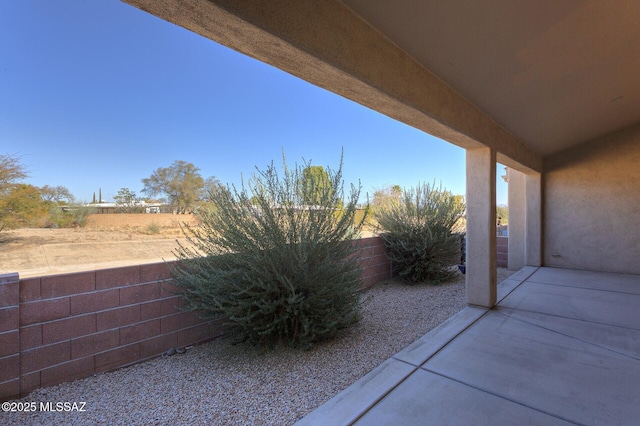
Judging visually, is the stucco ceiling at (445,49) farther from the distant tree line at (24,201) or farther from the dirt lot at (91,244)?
the distant tree line at (24,201)

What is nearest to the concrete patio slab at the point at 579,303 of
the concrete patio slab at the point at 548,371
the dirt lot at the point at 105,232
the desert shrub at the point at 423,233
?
the concrete patio slab at the point at 548,371

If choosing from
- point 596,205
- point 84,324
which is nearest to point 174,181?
point 84,324

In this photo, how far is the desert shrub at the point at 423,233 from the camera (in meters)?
5.95

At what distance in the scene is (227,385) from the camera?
2525mm

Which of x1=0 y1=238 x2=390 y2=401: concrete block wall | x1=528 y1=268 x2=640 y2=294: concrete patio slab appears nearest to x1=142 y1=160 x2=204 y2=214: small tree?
x1=0 y1=238 x2=390 y2=401: concrete block wall

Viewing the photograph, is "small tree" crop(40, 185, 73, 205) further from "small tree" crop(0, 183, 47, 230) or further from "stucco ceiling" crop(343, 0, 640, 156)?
"stucco ceiling" crop(343, 0, 640, 156)

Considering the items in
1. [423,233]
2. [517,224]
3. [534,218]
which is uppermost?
[534,218]

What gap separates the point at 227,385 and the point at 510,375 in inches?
89.6

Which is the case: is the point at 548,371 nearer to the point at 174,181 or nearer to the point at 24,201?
the point at 24,201

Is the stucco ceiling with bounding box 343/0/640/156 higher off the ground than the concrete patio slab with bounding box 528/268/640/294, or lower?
higher

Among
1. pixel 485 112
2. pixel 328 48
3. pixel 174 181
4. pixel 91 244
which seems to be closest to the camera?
pixel 328 48

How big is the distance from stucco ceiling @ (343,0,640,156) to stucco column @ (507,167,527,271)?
123 inches

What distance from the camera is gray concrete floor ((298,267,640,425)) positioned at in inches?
82.4

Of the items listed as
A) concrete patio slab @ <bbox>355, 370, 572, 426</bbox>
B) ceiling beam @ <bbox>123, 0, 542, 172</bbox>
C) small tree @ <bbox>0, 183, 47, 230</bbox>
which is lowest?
concrete patio slab @ <bbox>355, 370, 572, 426</bbox>
